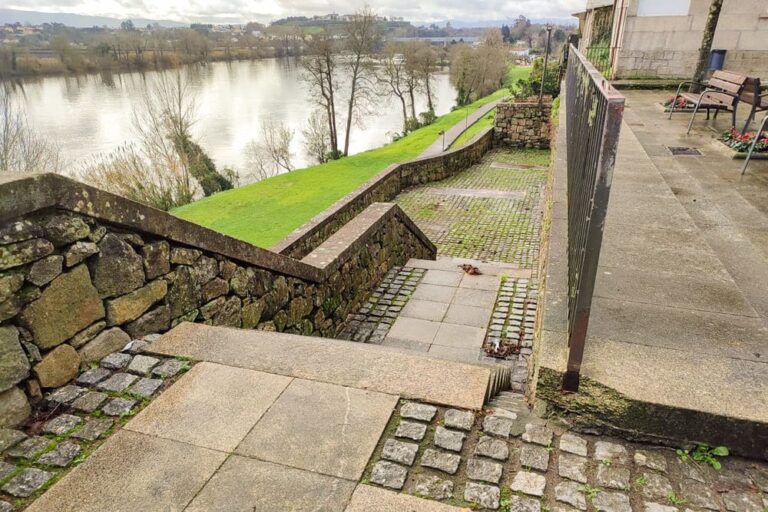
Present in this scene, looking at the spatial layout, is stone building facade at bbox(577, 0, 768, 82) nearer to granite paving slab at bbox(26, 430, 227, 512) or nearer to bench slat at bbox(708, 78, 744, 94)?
bench slat at bbox(708, 78, 744, 94)

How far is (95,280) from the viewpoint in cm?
275

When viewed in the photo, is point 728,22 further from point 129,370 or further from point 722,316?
point 129,370

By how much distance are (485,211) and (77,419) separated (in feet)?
42.4

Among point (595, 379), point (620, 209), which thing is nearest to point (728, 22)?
point (620, 209)

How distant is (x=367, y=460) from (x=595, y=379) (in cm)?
112

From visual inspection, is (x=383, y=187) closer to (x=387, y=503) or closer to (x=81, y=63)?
(x=387, y=503)

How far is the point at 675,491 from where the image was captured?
6.38ft

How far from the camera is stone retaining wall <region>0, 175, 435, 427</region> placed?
237 centimetres

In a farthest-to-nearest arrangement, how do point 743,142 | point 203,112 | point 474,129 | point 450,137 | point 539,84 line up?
point 203,112, point 474,129, point 450,137, point 539,84, point 743,142

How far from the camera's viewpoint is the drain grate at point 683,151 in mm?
6840

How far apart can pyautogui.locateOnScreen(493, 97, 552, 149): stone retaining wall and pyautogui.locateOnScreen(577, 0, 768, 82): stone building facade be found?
7.74 m

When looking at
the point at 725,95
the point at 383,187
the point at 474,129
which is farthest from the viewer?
the point at 474,129

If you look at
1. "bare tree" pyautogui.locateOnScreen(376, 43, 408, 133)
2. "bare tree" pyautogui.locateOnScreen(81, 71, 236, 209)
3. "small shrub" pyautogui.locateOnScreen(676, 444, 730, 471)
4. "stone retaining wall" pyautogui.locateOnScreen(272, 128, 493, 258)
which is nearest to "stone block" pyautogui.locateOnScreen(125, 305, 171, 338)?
"small shrub" pyautogui.locateOnScreen(676, 444, 730, 471)

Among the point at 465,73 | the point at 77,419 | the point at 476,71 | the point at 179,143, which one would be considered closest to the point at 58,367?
the point at 77,419
